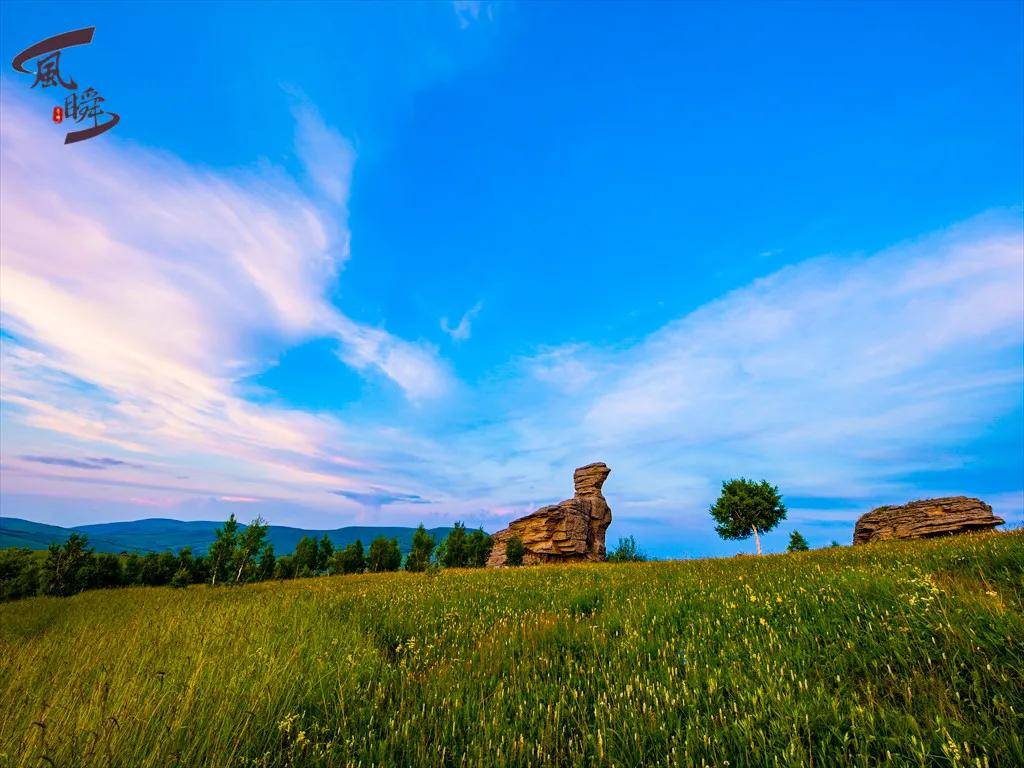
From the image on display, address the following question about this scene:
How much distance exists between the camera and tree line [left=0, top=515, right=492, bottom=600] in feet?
78.1

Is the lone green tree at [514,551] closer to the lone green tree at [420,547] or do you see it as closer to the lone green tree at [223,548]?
the lone green tree at [420,547]

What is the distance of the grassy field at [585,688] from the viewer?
3467 mm

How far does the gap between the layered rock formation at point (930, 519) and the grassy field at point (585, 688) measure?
A: 2514 cm

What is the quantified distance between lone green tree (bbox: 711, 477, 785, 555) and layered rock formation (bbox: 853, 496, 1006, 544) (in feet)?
50.3

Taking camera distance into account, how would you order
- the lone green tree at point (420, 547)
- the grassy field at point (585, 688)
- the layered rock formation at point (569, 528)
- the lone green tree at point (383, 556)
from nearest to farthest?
1. the grassy field at point (585, 688)
2. the layered rock formation at point (569, 528)
3. the lone green tree at point (420, 547)
4. the lone green tree at point (383, 556)

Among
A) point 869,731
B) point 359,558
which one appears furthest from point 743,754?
point 359,558

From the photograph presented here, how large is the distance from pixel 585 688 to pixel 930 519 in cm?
3397

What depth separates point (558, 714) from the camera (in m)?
3.96

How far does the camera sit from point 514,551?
36.2 metres

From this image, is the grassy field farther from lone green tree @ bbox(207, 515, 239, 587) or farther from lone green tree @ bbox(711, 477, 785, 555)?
lone green tree @ bbox(711, 477, 785, 555)

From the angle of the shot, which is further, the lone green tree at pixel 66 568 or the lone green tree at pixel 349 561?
the lone green tree at pixel 349 561

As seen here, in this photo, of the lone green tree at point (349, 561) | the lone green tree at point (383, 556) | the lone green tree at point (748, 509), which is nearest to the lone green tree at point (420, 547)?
the lone green tree at point (383, 556)

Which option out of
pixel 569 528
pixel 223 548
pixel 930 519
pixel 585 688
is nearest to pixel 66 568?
pixel 223 548

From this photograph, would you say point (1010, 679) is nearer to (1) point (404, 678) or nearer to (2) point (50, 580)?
(1) point (404, 678)
